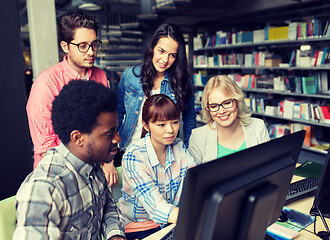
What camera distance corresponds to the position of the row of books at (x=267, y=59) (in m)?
4.38

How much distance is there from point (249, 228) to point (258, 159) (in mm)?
171

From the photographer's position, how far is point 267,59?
5125mm

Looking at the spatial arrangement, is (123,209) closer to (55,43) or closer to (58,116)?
(58,116)

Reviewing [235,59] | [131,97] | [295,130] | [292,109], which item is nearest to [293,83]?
[292,109]

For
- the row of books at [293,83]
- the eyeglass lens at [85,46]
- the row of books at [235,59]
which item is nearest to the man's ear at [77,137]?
the eyeglass lens at [85,46]

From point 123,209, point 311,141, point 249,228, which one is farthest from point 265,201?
point 311,141

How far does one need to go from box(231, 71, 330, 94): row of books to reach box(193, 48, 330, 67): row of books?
0.66 feet

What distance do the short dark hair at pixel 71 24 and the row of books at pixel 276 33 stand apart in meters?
3.80

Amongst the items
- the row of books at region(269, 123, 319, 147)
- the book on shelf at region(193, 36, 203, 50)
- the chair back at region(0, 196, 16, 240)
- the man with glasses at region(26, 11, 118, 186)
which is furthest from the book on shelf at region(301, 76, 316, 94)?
the chair back at region(0, 196, 16, 240)

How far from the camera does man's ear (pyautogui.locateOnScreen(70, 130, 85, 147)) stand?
3.19 ft

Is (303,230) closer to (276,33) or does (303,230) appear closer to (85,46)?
(85,46)

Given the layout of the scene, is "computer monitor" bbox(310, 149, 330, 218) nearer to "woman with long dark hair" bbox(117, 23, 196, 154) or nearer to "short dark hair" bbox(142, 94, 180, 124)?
"short dark hair" bbox(142, 94, 180, 124)

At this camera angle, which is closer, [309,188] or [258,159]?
[258,159]

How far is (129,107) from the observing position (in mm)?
2082
